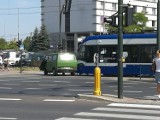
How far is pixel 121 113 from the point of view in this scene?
1289 centimetres

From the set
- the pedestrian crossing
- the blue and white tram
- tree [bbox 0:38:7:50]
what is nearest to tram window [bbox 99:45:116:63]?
the blue and white tram

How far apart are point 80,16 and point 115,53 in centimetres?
7177

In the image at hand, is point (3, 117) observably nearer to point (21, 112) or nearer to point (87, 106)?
point (21, 112)

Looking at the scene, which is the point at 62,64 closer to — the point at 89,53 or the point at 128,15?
the point at 89,53

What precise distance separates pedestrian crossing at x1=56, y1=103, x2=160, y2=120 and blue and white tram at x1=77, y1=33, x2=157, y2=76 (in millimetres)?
18695

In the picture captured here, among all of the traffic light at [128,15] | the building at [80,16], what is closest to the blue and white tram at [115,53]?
the traffic light at [128,15]

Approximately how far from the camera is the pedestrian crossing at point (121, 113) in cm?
1202

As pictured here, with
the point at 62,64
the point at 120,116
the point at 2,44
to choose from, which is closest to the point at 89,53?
the point at 62,64

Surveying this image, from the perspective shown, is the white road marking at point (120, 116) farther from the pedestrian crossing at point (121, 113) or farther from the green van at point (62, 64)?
the green van at point (62, 64)

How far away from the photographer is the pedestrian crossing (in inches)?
473

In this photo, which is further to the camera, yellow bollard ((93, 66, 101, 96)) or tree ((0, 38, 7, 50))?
tree ((0, 38, 7, 50))

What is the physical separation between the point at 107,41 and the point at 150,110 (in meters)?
22.0

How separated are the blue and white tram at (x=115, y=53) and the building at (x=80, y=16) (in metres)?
61.5

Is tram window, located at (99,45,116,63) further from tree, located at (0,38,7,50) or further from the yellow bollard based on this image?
tree, located at (0,38,7,50)
